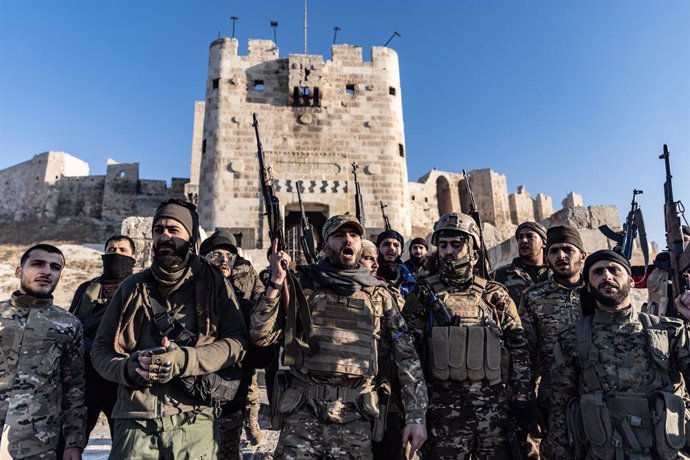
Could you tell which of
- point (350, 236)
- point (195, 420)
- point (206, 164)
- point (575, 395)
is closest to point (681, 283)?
point (575, 395)

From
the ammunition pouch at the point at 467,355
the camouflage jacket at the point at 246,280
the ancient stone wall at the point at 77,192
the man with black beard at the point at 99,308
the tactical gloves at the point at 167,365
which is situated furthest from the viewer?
the ancient stone wall at the point at 77,192

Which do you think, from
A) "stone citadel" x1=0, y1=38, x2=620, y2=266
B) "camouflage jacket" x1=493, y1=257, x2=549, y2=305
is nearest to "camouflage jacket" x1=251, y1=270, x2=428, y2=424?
"camouflage jacket" x1=493, y1=257, x2=549, y2=305

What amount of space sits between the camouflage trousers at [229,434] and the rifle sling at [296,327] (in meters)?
0.85

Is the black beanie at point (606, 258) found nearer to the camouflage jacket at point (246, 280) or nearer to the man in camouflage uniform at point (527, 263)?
the man in camouflage uniform at point (527, 263)

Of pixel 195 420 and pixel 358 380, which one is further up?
pixel 358 380

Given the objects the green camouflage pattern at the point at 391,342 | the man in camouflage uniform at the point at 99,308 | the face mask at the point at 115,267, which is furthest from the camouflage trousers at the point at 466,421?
the face mask at the point at 115,267

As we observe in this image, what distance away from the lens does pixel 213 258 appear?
178 inches

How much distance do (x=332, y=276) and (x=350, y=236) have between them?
0.32 meters

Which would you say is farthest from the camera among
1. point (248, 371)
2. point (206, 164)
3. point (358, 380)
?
point (206, 164)

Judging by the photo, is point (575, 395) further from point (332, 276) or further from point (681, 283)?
point (332, 276)

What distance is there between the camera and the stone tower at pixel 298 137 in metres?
15.3

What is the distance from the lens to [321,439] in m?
2.61

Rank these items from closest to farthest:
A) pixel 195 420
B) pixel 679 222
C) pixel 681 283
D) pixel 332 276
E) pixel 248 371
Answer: pixel 195 420
pixel 332 276
pixel 248 371
pixel 681 283
pixel 679 222

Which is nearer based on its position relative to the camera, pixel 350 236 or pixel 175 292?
pixel 175 292
